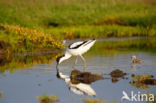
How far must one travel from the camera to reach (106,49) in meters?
21.1

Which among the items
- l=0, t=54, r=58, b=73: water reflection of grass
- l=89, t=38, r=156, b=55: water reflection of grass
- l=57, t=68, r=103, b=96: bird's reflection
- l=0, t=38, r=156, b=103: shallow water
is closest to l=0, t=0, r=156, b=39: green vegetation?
l=89, t=38, r=156, b=55: water reflection of grass

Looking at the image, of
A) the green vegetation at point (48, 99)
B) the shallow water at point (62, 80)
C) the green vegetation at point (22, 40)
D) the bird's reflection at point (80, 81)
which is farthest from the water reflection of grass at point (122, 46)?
the green vegetation at point (48, 99)

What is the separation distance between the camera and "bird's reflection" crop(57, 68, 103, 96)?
37.2 ft

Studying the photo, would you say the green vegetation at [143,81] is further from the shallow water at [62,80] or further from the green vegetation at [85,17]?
the green vegetation at [85,17]

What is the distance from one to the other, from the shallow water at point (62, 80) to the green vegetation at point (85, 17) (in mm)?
7500

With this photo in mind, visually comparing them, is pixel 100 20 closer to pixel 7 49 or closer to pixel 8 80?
pixel 7 49

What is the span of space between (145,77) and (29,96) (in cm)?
324

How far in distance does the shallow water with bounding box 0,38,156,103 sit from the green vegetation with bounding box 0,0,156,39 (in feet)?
24.6

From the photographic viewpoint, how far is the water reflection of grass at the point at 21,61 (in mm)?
15643

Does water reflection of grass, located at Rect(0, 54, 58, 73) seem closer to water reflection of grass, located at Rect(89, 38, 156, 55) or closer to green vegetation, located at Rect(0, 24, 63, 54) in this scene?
green vegetation, located at Rect(0, 24, 63, 54)

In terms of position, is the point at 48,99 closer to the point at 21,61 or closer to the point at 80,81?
the point at 80,81

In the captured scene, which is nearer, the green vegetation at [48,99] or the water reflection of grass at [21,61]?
the green vegetation at [48,99]

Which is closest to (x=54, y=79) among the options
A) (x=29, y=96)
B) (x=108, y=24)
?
(x=29, y=96)

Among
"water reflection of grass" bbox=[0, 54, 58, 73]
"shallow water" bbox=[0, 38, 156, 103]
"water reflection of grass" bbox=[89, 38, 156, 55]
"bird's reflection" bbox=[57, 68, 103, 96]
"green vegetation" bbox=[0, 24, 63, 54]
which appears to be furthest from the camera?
"water reflection of grass" bbox=[89, 38, 156, 55]
